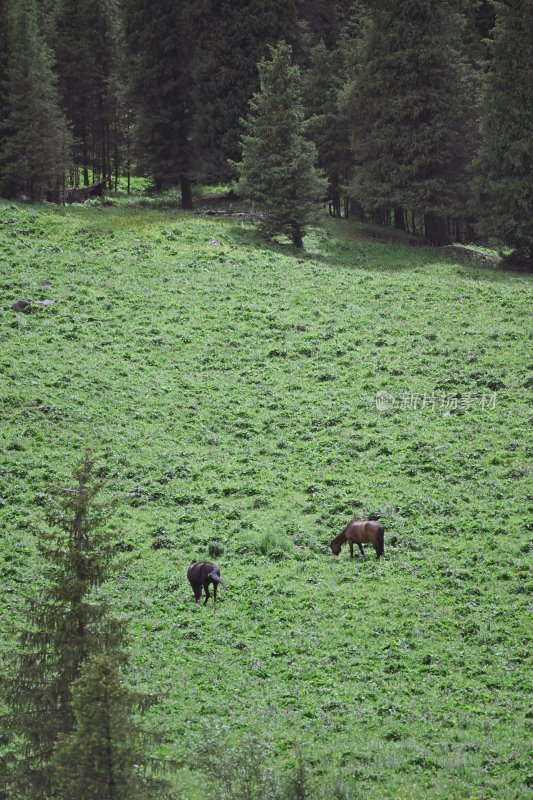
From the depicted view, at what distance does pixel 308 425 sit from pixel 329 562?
9.52 meters

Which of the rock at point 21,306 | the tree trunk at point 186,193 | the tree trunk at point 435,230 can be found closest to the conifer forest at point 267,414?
the tree trunk at point 435,230

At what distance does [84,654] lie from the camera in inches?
481

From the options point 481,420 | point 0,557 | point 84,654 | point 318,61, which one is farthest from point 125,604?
point 318,61

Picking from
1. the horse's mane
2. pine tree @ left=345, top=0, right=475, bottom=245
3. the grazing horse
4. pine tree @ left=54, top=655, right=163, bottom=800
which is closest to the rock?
the horse's mane

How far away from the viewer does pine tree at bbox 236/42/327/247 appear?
166 ft

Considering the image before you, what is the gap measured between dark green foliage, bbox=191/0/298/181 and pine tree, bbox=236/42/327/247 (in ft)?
26.8

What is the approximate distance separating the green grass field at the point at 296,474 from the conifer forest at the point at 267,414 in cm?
11

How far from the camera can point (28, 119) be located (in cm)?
5569

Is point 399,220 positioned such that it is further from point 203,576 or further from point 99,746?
point 99,746

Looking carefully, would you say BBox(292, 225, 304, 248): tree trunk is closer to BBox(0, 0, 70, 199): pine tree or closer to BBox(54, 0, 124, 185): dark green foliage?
BBox(0, 0, 70, 199): pine tree

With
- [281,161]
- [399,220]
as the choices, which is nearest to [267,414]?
[281,161]

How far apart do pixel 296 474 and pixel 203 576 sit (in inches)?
317

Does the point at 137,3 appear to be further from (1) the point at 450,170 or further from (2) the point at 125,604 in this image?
(2) the point at 125,604

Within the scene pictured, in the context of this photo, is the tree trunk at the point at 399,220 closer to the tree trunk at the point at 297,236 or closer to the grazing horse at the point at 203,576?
the tree trunk at the point at 297,236
